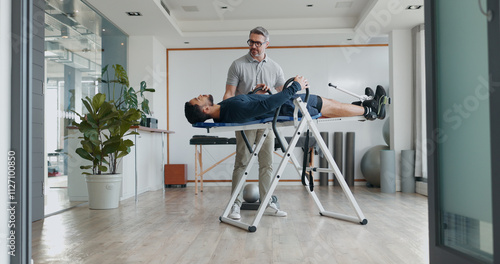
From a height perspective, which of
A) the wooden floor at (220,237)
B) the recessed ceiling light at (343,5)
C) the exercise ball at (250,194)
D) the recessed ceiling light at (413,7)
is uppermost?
the recessed ceiling light at (343,5)

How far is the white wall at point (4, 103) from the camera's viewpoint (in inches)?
66.4

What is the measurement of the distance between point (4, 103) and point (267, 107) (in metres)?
1.52

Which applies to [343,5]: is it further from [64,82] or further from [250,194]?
[64,82]

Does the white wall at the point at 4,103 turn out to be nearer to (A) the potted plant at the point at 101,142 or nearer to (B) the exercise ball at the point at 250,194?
(A) the potted plant at the point at 101,142

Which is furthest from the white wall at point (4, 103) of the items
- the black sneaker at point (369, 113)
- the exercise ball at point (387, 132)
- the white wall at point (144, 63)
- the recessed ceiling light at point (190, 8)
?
the exercise ball at point (387, 132)

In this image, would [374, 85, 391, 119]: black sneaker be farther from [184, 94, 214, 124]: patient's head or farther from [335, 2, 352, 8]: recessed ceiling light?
[335, 2, 352, 8]: recessed ceiling light

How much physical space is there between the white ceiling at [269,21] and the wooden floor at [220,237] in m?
2.50

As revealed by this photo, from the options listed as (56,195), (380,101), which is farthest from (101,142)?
(380,101)

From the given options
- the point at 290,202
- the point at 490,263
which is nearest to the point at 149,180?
the point at 290,202

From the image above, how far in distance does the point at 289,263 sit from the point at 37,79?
2.65m

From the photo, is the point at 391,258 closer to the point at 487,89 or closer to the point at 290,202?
the point at 487,89

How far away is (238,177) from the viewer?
355 cm

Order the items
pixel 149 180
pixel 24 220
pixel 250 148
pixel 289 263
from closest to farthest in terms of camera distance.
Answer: pixel 24 220
pixel 289 263
pixel 250 148
pixel 149 180

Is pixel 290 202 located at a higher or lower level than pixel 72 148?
lower
